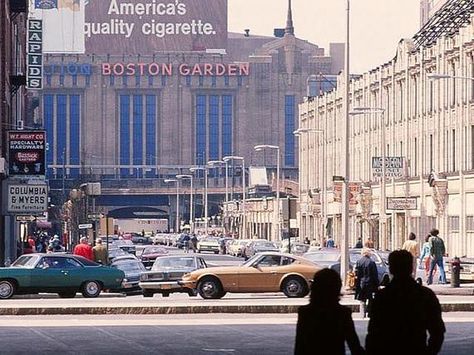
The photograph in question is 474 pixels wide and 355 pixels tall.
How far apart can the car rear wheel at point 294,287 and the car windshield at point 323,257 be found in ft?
30.6

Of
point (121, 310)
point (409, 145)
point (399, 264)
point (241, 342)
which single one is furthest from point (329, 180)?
point (399, 264)

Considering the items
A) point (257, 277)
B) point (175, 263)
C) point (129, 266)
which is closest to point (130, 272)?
point (129, 266)

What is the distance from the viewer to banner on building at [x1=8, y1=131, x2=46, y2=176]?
2341 inches

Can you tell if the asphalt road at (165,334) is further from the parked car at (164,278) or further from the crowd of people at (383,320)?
the crowd of people at (383,320)

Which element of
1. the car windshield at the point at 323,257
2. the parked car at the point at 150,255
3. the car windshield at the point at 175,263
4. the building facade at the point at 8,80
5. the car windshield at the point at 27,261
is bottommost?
the parked car at the point at 150,255

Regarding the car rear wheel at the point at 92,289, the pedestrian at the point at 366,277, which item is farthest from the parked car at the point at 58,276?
the pedestrian at the point at 366,277

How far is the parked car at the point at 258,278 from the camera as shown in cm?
4203

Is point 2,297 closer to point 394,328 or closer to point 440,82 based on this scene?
point 394,328

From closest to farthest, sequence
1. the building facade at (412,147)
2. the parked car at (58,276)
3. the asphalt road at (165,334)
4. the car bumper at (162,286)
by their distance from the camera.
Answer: the asphalt road at (165,334)
the parked car at (58,276)
the car bumper at (162,286)
the building facade at (412,147)

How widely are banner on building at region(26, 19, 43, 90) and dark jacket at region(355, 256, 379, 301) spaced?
4690 centimetres

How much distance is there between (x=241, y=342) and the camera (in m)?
27.0

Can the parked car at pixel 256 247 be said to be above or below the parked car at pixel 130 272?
below

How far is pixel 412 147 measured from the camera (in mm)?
90125

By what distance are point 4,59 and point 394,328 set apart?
176 feet
